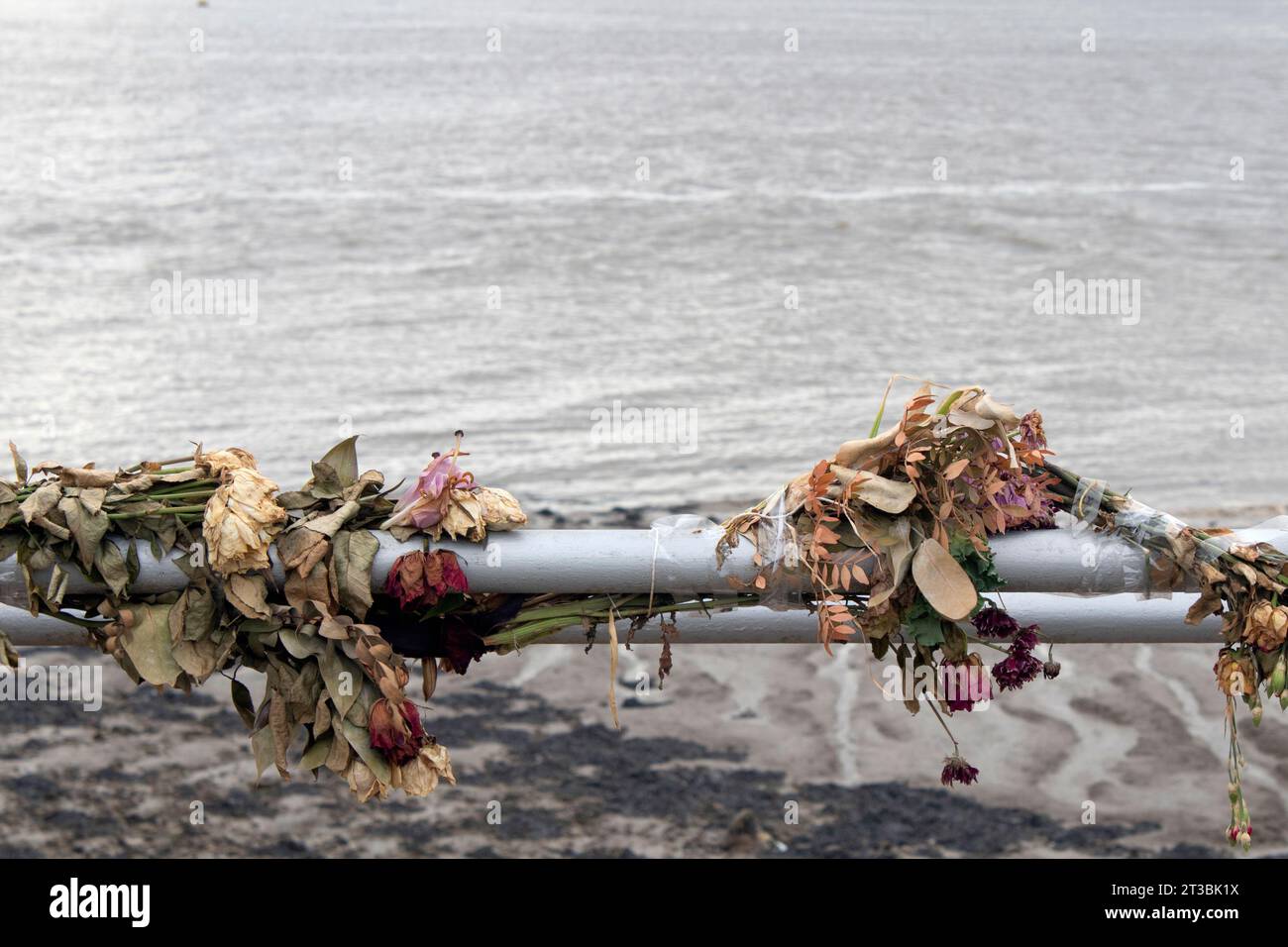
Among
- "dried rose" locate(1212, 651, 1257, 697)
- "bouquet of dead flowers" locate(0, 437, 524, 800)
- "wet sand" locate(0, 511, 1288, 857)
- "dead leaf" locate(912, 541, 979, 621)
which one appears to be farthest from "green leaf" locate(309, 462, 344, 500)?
"wet sand" locate(0, 511, 1288, 857)

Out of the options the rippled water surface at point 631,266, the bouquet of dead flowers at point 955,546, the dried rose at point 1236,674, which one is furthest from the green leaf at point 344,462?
the rippled water surface at point 631,266

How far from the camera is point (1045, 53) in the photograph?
224 feet

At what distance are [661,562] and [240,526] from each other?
55cm

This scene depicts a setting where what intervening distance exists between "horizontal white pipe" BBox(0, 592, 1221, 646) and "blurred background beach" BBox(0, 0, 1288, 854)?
4155 millimetres

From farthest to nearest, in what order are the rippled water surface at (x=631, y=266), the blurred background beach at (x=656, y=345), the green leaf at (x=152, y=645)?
the rippled water surface at (x=631, y=266) → the blurred background beach at (x=656, y=345) → the green leaf at (x=152, y=645)

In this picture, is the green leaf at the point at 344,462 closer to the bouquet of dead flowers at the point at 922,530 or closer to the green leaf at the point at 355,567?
the green leaf at the point at 355,567

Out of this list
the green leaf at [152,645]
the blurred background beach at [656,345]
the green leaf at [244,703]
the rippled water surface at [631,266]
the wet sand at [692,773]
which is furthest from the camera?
the rippled water surface at [631,266]

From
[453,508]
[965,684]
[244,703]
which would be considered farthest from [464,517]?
[965,684]

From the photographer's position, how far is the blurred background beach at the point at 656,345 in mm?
7113

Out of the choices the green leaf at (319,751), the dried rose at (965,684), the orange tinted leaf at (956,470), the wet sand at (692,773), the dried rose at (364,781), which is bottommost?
the wet sand at (692,773)

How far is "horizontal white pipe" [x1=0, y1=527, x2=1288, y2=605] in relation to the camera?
6.34ft

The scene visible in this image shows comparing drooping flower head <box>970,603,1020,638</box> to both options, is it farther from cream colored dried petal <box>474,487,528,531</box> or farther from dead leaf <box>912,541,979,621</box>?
cream colored dried petal <box>474,487,528,531</box>

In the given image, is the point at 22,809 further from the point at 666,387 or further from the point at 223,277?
the point at 223,277

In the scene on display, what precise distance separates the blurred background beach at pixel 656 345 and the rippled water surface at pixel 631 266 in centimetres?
9
